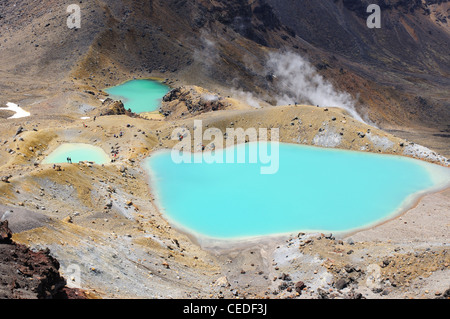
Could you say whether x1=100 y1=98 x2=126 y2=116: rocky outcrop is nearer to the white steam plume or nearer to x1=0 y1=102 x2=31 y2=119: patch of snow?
x1=0 y1=102 x2=31 y2=119: patch of snow

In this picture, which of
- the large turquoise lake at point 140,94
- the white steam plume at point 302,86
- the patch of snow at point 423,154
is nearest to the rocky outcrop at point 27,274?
the patch of snow at point 423,154

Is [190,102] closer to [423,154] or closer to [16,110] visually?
[16,110]

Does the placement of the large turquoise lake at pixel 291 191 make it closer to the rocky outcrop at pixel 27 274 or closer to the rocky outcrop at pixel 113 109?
the rocky outcrop at pixel 27 274

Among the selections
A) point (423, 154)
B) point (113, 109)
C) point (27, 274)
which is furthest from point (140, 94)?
point (27, 274)

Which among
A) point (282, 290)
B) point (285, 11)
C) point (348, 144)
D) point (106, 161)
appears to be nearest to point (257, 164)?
point (348, 144)

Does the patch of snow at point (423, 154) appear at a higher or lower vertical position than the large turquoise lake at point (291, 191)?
higher

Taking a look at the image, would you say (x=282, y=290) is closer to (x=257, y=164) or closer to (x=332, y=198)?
(x=332, y=198)

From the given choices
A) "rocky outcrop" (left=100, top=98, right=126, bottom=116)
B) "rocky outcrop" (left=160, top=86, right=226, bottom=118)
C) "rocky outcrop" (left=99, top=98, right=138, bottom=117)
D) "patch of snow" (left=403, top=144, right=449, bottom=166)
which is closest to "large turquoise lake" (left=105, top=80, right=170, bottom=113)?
"rocky outcrop" (left=160, top=86, right=226, bottom=118)
